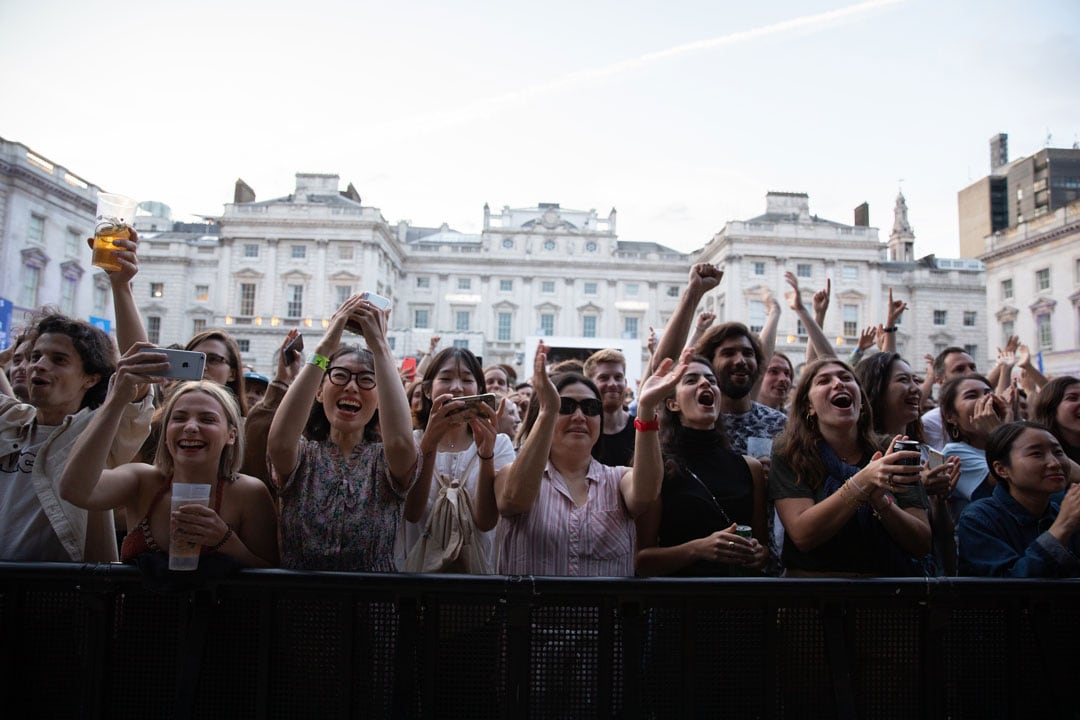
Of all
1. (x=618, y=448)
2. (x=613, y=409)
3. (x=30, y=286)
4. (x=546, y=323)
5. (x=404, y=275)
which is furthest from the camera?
(x=404, y=275)

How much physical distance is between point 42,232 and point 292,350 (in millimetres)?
30269

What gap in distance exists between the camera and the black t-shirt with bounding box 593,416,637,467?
3924mm

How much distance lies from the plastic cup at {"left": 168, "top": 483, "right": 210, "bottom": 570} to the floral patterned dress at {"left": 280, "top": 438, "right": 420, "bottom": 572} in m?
0.46

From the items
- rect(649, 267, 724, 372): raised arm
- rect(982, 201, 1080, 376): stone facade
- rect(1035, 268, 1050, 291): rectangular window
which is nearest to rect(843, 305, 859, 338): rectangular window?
rect(982, 201, 1080, 376): stone facade

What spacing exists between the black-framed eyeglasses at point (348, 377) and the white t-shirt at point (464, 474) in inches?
16.1

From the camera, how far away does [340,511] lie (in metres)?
2.63

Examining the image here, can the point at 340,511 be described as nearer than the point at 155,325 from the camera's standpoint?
Yes

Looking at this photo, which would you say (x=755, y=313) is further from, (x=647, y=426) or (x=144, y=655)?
(x=144, y=655)

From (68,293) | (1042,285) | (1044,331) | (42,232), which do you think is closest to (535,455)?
(42,232)

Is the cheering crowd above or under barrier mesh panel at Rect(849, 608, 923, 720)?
above

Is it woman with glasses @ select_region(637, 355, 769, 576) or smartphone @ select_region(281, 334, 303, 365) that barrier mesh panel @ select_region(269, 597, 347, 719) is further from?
smartphone @ select_region(281, 334, 303, 365)

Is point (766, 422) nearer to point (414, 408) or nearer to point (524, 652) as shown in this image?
point (414, 408)

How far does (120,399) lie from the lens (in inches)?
93.6

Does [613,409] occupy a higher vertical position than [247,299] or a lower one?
lower
